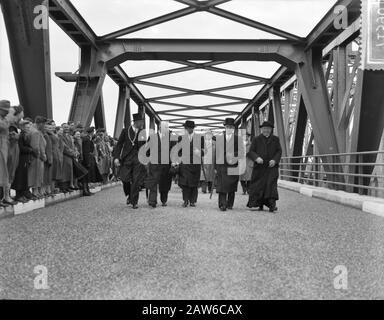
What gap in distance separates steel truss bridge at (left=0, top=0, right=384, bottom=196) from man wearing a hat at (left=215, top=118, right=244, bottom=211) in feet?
7.63

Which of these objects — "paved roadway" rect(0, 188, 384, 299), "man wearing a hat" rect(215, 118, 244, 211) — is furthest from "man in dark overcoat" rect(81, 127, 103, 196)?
"paved roadway" rect(0, 188, 384, 299)

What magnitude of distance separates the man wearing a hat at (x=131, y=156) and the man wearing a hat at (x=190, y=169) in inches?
30.0

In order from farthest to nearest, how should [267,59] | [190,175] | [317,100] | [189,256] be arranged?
1. [267,59]
2. [317,100]
3. [190,175]
4. [189,256]

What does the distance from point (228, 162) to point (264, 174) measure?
0.74 metres

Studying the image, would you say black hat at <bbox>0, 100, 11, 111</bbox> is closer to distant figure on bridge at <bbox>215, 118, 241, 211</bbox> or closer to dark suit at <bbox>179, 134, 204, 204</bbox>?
dark suit at <bbox>179, 134, 204, 204</bbox>

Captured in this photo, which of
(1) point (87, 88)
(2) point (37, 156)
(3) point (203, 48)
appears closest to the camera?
(2) point (37, 156)

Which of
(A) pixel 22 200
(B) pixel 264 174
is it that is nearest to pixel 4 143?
(A) pixel 22 200

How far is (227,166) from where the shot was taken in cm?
898

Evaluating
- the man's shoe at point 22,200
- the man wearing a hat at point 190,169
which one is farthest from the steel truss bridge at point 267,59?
the man wearing a hat at point 190,169

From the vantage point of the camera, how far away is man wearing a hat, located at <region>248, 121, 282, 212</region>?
8.31 meters

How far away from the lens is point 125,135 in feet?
29.8

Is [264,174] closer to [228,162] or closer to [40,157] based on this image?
[228,162]

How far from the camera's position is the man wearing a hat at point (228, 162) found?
8723 mm
